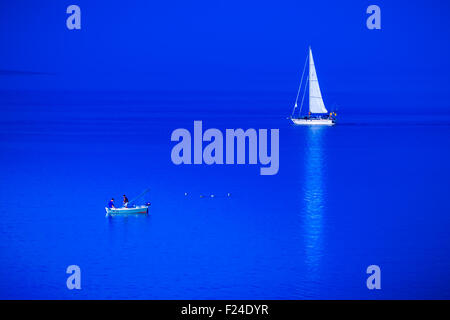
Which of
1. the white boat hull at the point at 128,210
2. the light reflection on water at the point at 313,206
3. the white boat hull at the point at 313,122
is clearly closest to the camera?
the light reflection on water at the point at 313,206

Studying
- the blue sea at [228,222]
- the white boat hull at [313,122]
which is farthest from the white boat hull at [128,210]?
the white boat hull at [313,122]

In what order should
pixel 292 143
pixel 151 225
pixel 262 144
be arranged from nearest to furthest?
pixel 151 225, pixel 262 144, pixel 292 143

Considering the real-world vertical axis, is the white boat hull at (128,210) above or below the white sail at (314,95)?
below

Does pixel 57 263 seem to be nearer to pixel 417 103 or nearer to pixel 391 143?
pixel 391 143

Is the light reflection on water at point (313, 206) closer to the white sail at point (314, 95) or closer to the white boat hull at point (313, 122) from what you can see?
the white boat hull at point (313, 122)

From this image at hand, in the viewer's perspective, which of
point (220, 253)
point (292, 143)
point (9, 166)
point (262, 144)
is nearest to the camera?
point (220, 253)

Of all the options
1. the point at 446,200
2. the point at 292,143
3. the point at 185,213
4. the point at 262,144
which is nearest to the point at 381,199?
the point at 446,200

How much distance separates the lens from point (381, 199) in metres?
46.6

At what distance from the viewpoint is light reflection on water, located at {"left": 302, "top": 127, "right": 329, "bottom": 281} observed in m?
34.8

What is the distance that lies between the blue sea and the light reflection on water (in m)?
0.12

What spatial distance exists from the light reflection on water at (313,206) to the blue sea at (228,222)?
121mm

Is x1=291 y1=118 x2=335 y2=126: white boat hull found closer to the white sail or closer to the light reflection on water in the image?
the white sail

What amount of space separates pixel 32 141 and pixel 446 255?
46028mm

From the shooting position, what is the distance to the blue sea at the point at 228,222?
32.0 m
